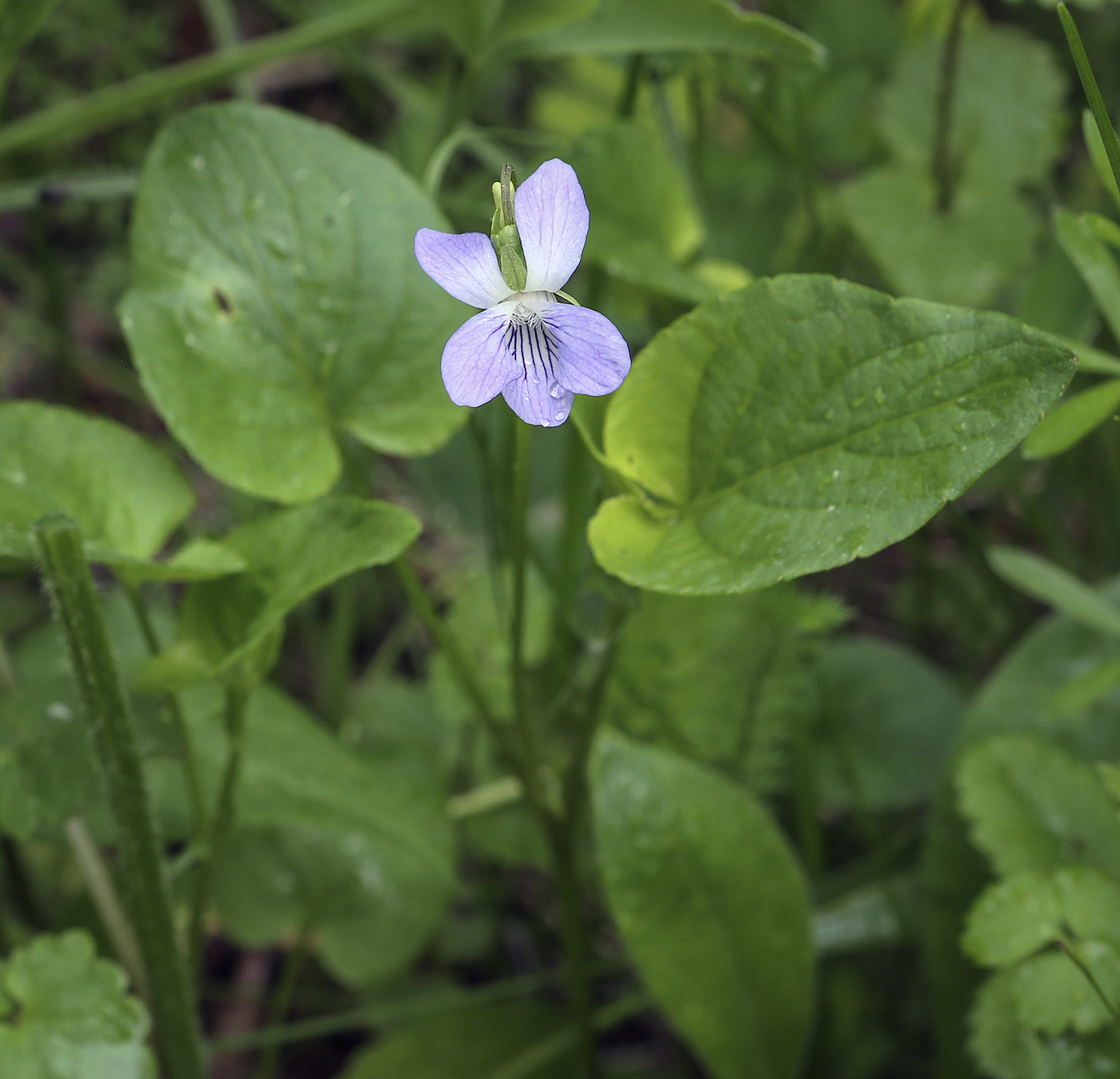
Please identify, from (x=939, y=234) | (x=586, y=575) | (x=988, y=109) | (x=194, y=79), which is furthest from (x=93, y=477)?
(x=988, y=109)

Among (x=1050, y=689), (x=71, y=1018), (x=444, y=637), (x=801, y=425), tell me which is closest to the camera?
(x=801, y=425)

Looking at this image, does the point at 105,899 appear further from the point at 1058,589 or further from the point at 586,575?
the point at 1058,589

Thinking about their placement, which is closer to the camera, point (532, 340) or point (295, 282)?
point (532, 340)

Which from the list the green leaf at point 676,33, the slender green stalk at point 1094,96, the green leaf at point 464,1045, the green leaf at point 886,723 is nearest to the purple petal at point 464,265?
the slender green stalk at point 1094,96

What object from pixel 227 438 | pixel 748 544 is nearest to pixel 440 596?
pixel 227 438

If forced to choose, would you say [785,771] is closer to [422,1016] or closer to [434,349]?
[422,1016]

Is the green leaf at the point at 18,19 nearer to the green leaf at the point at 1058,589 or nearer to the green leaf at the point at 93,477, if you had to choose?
the green leaf at the point at 93,477
